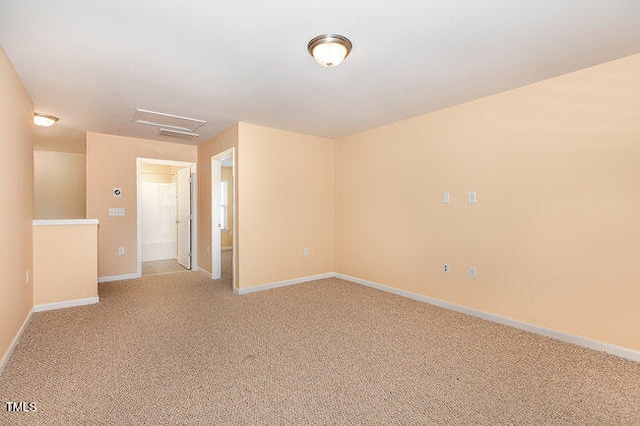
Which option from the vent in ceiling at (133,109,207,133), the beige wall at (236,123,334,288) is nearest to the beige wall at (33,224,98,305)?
the vent in ceiling at (133,109,207,133)

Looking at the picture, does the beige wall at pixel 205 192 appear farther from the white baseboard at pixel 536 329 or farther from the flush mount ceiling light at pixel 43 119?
the white baseboard at pixel 536 329

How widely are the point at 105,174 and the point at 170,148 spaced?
1.08 metres

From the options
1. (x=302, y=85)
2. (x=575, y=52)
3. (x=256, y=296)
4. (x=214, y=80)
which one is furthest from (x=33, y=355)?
(x=575, y=52)

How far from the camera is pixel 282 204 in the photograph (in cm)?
468

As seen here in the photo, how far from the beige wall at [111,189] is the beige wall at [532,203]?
411 cm

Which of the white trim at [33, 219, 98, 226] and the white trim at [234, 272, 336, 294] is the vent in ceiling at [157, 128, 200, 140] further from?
the white trim at [234, 272, 336, 294]

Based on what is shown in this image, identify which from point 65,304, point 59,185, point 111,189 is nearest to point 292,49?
point 65,304

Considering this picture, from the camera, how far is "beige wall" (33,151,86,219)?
6.31 m

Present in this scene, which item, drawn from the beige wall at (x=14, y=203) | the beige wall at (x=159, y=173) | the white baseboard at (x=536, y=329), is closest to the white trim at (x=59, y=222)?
the beige wall at (x=14, y=203)

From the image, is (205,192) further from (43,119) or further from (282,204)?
(43,119)

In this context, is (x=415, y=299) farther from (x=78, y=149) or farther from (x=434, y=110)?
(x=78, y=149)

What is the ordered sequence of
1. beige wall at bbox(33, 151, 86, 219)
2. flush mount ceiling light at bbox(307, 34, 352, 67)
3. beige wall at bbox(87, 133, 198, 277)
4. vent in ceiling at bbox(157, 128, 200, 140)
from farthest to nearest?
beige wall at bbox(33, 151, 86, 219), beige wall at bbox(87, 133, 198, 277), vent in ceiling at bbox(157, 128, 200, 140), flush mount ceiling light at bbox(307, 34, 352, 67)

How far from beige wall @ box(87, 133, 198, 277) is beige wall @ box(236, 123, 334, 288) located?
2133 mm

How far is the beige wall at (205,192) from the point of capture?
4844mm
